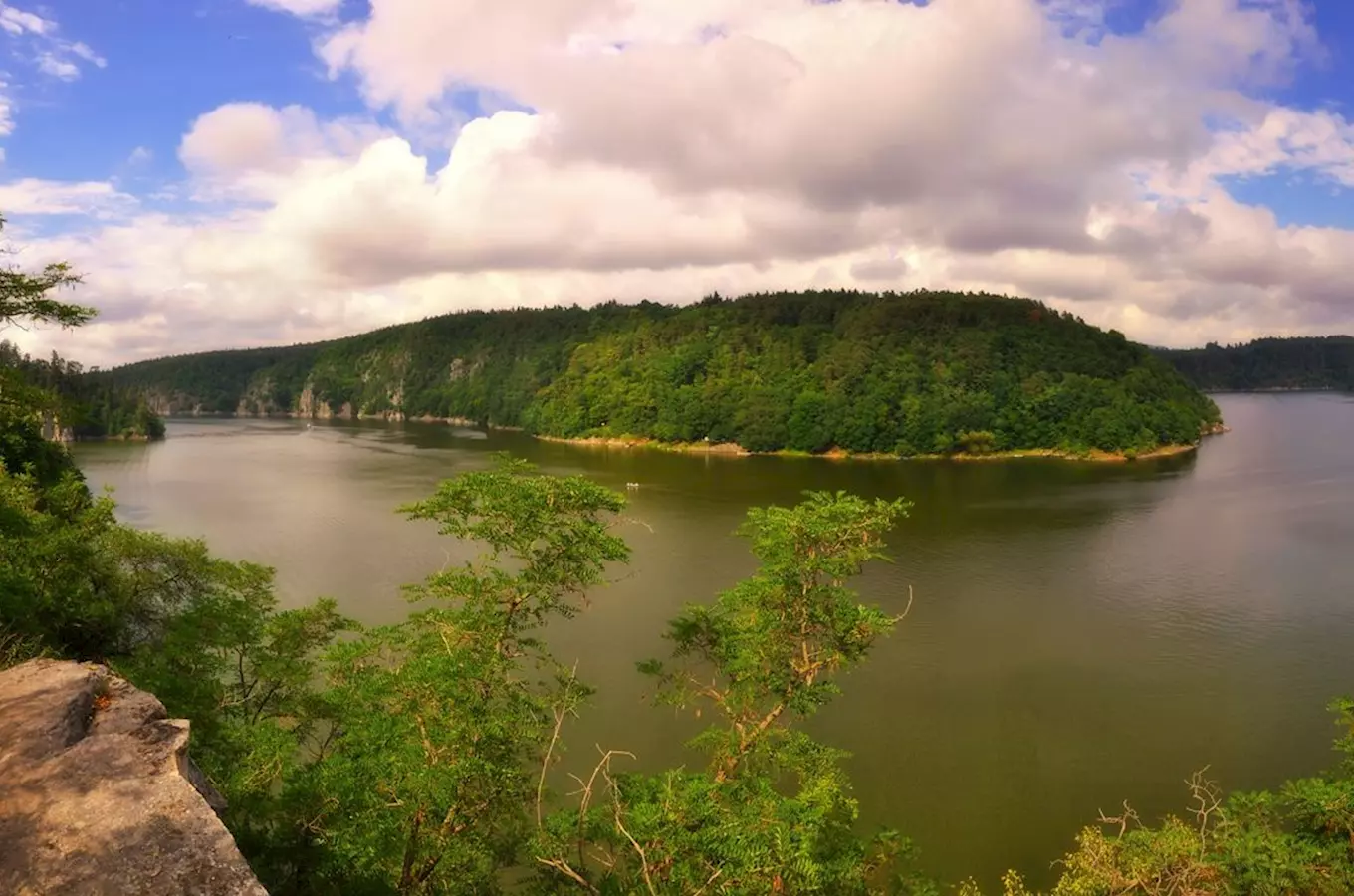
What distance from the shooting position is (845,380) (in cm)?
7812

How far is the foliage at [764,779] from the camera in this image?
7152 millimetres

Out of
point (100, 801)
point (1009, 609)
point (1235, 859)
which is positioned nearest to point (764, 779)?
point (1235, 859)

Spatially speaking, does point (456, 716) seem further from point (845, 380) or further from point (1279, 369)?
point (1279, 369)

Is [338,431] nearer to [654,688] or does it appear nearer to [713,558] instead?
[713,558]

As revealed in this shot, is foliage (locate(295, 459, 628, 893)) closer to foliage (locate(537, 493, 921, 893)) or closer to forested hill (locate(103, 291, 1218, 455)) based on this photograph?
foliage (locate(537, 493, 921, 893))

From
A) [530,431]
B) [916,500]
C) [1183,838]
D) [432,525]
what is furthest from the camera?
[530,431]

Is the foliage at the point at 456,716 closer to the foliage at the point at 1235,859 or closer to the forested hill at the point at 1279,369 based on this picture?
the foliage at the point at 1235,859

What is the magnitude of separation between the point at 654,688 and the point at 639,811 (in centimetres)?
1173

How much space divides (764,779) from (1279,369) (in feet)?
774

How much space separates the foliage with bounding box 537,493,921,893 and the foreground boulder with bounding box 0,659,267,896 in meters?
3.52

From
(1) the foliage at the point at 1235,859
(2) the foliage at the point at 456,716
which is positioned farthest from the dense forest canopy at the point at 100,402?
(1) the foliage at the point at 1235,859

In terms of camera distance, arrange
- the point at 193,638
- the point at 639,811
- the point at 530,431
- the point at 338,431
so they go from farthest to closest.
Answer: the point at 338,431 → the point at 530,431 → the point at 193,638 → the point at 639,811

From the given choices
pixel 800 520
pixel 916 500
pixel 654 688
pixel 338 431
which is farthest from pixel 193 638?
pixel 338 431

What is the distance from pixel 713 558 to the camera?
31.9 m
